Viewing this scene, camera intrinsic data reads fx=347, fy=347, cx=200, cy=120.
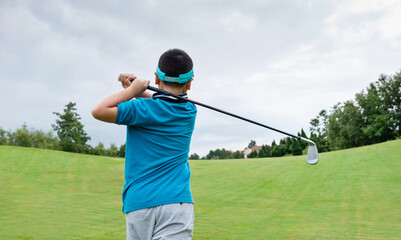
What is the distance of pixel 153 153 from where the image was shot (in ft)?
6.84

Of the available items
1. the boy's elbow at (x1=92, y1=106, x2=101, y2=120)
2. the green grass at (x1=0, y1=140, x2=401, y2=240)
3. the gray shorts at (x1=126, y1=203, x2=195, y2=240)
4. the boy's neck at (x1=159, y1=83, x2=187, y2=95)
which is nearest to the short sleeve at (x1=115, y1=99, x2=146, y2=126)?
the boy's elbow at (x1=92, y1=106, x2=101, y2=120)

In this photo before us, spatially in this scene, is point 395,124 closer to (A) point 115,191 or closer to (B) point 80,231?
(A) point 115,191

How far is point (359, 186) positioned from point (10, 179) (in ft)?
54.5

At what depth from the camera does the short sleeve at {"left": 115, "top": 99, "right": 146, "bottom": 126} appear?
199 cm

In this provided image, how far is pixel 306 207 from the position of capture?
38.1 ft

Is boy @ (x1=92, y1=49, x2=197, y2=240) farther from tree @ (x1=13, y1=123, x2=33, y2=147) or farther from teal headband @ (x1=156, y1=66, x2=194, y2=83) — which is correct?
tree @ (x1=13, y1=123, x2=33, y2=147)

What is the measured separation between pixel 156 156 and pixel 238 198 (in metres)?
11.8

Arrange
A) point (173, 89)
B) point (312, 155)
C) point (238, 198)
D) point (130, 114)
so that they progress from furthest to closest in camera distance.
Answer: point (238, 198)
point (312, 155)
point (173, 89)
point (130, 114)

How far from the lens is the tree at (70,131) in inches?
2216

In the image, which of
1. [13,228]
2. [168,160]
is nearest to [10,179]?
[13,228]

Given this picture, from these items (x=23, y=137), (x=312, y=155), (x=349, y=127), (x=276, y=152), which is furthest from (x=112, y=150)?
(x=312, y=155)

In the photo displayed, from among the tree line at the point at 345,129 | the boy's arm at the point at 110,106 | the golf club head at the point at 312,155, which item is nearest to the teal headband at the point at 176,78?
the boy's arm at the point at 110,106

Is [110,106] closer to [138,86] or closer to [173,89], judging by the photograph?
[138,86]

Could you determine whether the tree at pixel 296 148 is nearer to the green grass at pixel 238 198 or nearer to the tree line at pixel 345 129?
the tree line at pixel 345 129
